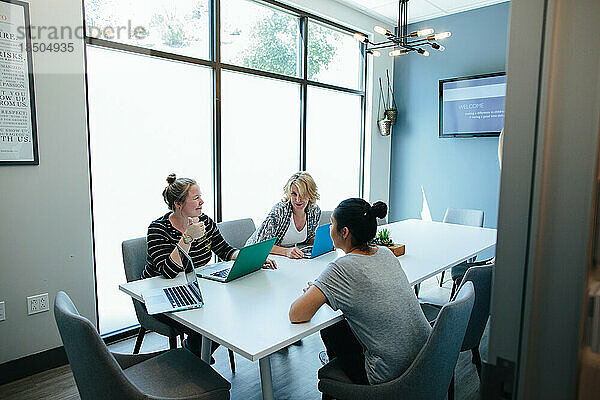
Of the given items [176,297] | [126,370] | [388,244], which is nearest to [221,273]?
[176,297]

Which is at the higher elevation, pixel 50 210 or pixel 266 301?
pixel 50 210

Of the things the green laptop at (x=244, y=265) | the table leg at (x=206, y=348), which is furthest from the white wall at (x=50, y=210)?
the table leg at (x=206, y=348)

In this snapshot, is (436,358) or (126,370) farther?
(126,370)

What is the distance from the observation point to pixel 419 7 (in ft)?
15.7

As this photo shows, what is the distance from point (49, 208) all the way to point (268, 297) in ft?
5.38

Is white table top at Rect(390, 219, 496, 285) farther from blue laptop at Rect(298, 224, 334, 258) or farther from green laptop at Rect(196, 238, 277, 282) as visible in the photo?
green laptop at Rect(196, 238, 277, 282)

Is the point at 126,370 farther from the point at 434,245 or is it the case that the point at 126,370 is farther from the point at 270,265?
the point at 434,245

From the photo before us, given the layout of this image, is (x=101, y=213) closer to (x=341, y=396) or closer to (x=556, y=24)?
(x=341, y=396)

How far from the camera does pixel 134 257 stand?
8.02 feet

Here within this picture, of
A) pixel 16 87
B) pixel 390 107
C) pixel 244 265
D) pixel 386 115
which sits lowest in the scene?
pixel 244 265

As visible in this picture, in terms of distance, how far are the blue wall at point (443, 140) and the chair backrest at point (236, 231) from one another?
2.83 meters

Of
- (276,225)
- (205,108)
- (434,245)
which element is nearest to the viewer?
(276,225)

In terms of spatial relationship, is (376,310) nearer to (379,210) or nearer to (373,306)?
(373,306)

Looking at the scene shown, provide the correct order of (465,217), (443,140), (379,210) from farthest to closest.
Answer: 1. (443,140)
2. (465,217)
3. (379,210)
